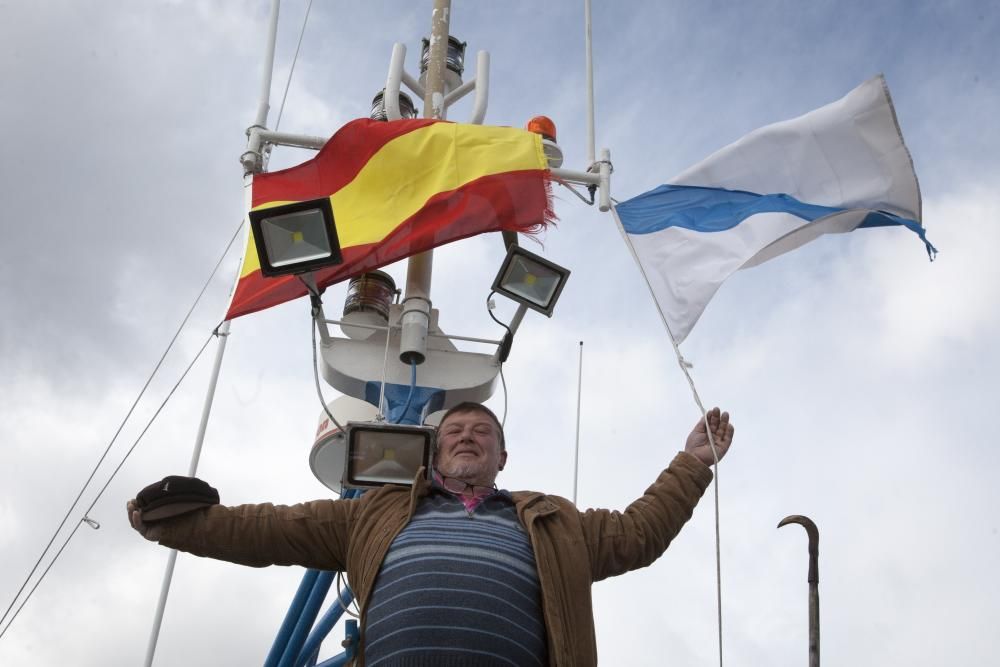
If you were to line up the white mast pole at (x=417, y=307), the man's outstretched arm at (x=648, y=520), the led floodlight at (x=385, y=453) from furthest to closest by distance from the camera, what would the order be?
the white mast pole at (x=417, y=307)
the led floodlight at (x=385, y=453)
the man's outstretched arm at (x=648, y=520)

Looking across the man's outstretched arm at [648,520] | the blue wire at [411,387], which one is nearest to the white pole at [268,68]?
the blue wire at [411,387]

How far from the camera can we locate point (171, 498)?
2457mm

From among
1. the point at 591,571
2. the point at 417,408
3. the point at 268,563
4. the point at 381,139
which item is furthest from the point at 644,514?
the point at 381,139

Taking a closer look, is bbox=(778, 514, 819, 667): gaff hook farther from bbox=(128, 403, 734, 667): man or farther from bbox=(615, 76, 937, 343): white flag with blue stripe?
bbox=(615, 76, 937, 343): white flag with blue stripe

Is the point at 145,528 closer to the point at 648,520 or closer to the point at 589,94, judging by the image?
the point at 648,520

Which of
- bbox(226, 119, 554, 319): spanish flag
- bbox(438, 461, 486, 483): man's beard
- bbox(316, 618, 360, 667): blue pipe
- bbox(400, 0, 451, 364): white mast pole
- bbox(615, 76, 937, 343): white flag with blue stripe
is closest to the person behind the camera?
bbox(438, 461, 486, 483): man's beard

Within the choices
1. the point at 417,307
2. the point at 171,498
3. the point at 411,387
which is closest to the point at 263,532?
the point at 171,498

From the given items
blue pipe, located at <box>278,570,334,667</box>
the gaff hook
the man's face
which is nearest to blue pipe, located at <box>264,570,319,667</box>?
blue pipe, located at <box>278,570,334,667</box>

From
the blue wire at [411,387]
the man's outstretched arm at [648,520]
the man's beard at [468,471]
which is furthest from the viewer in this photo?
the blue wire at [411,387]

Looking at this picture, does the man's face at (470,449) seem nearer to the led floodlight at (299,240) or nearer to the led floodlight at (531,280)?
the led floodlight at (299,240)

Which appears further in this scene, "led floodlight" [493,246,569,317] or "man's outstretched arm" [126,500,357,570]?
"led floodlight" [493,246,569,317]

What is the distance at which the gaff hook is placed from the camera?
2.17 metres

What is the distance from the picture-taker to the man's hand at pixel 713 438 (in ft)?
9.26

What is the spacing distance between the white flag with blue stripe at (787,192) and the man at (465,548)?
9.81ft
